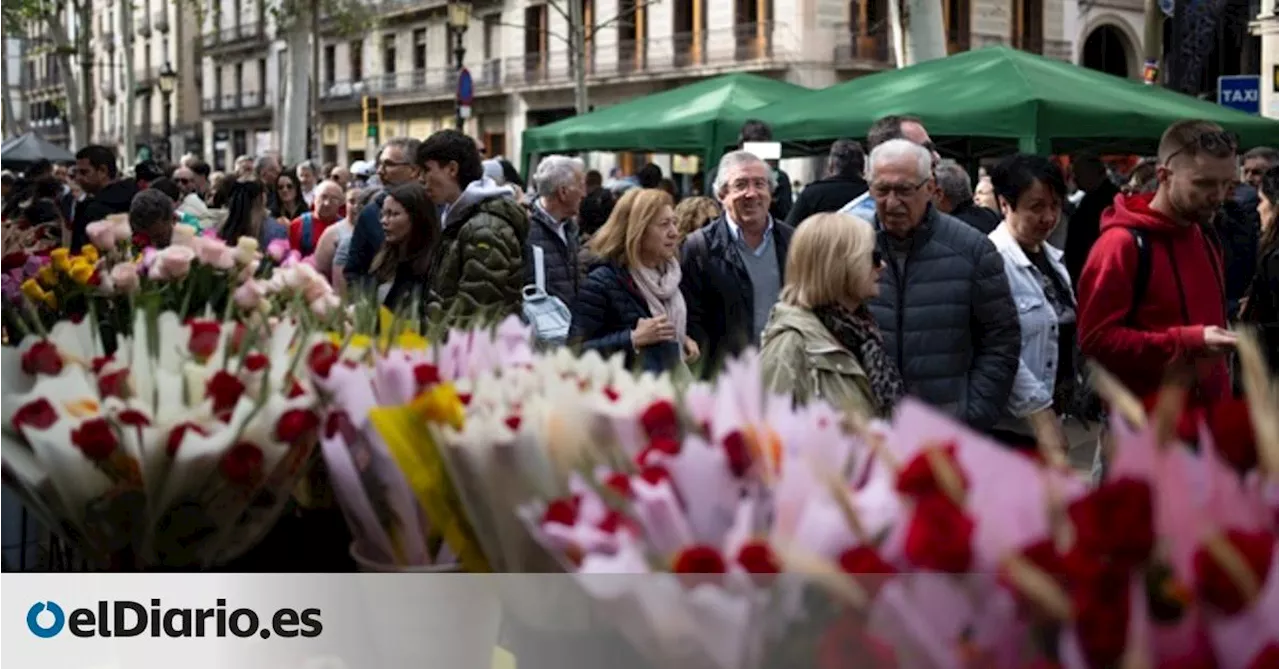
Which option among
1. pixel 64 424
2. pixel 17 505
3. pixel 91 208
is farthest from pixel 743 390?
pixel 91 208

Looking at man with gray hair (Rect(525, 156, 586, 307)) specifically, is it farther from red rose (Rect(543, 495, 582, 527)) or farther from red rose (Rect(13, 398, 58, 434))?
red rose (Rect(543, 495, 582, 527))

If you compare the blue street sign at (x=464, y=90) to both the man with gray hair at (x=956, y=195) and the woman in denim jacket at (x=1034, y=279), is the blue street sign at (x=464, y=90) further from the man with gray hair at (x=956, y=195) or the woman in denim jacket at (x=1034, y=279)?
the woman in denim jacket at (x=1034, y=279)

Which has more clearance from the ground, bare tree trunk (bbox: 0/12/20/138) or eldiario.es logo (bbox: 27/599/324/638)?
bare tree trunk (bbox: 0/12/20/138)

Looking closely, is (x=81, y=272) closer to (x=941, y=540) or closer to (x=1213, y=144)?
(x=941, y=540)

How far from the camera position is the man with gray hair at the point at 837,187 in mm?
6992

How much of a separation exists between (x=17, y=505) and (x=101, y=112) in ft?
252

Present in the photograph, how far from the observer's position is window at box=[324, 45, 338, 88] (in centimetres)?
4781

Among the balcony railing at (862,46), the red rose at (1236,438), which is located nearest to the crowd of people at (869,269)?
the red rose at (1236,438)

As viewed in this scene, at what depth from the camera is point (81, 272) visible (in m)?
3.04

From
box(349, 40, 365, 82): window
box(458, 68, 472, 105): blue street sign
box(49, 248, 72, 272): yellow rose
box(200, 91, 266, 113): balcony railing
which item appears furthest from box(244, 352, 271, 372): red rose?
box(200, 91, 266, 113): balcony railing

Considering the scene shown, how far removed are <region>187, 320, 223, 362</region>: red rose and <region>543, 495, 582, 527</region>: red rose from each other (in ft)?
2.16

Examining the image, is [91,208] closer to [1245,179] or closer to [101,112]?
[1245,179]

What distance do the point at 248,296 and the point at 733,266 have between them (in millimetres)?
2924

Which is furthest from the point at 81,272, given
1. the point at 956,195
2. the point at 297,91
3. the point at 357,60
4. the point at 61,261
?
the point at 357,60
